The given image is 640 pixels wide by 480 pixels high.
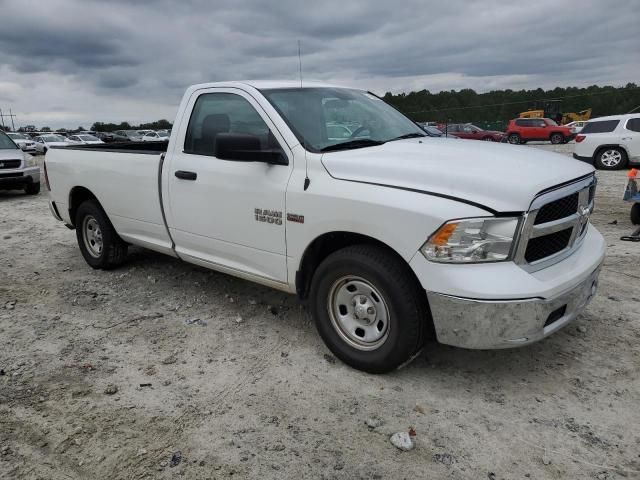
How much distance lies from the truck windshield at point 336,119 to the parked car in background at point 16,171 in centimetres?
1072

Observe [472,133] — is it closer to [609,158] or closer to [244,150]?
[609,158]

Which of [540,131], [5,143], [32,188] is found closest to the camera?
[32,188]

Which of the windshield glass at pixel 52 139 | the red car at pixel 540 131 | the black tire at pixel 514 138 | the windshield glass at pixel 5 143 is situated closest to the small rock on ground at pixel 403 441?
the windshield glass at pixel 5 143

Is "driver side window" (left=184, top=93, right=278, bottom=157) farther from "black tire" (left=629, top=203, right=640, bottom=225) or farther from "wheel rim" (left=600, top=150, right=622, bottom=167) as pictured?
"wheel rim" (left=600, top=150, right=622, bottom=167)

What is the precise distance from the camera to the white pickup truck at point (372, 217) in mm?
2775

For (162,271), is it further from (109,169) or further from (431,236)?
(431,236)

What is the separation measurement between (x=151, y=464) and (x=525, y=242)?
92.1 inches

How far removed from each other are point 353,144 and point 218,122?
4.01 feet

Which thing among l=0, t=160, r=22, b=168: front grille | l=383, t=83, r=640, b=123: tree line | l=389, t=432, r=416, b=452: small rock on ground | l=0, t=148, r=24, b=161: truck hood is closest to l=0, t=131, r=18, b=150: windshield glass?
l=0, t=148, r=24, b=161: truck hood

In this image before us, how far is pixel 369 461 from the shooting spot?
257 centimetres

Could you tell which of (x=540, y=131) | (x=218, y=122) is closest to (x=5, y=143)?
(x=218, y=122)

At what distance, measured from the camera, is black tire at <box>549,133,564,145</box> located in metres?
30.1

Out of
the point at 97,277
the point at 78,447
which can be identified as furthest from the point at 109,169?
the point at 78,447

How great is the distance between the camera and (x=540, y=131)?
1188 inches
